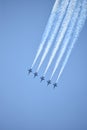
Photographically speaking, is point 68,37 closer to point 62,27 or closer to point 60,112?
point 62,27

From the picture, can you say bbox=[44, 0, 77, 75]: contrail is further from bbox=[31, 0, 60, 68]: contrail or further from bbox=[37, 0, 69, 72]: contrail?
bbox=[31, 0, 60, 68]: contrail

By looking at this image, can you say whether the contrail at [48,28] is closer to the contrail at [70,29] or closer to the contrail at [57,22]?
the contrail at [57,22]

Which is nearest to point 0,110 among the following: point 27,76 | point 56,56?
point 27,76

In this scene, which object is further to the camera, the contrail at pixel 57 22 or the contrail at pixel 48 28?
the contrail at pixel 48 28

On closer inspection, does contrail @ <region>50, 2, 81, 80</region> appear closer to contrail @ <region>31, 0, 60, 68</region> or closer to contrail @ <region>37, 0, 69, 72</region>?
contrail @ <region>37, 0, 69, 72</region>

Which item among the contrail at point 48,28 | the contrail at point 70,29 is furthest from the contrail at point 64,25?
Answer: the contrail at point 48,28

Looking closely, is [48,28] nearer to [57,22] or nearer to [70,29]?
[57,22]

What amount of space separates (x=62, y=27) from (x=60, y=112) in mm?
4396

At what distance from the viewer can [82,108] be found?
1110cm

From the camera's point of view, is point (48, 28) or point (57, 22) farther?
point (48, 28)

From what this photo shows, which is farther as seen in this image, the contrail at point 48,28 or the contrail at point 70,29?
the contrail at point 48,28

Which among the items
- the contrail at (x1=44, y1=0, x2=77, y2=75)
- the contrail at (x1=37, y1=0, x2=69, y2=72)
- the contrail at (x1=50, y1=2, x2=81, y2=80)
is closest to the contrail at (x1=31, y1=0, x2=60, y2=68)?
the contrail at (x1=37, y1=0, x2=69, y2=72)

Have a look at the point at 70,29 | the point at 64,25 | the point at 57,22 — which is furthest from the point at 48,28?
the point at 70,29

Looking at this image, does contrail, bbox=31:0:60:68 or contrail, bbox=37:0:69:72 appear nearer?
contrail, bbox=37:0:69:72
